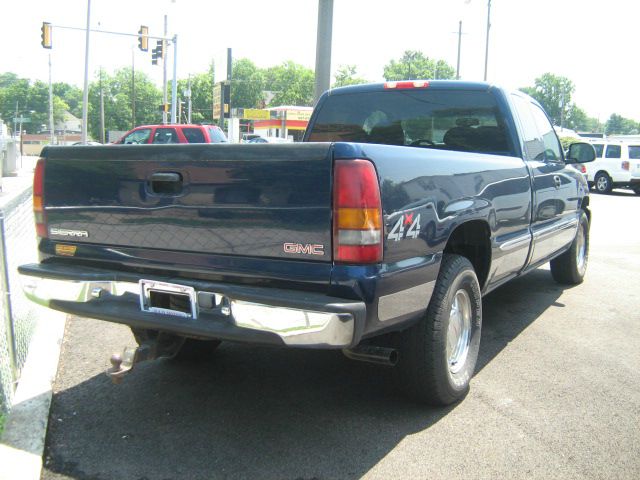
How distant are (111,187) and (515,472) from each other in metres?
2.45

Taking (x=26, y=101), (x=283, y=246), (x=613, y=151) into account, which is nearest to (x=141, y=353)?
(x=283, y=246)

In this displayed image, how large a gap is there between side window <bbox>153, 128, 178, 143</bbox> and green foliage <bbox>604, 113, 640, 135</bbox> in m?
149

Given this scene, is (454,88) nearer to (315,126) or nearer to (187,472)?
(315,126)

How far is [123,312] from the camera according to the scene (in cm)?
305

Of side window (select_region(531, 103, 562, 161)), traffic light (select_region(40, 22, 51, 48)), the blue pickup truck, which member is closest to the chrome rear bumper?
the blue pickup truck

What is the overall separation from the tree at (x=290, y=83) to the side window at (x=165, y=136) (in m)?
87.9

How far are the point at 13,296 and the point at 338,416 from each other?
2.44 meters

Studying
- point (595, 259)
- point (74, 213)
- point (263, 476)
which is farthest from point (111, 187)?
point (595, 259)

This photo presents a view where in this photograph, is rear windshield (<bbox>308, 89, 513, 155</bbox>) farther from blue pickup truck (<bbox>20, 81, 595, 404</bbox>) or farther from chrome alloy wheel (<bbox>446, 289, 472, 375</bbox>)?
chrome alloy wheel (<bbox>446, 289, 472, 375</bbox>)

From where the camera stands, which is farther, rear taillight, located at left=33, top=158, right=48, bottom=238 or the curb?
rear taillight, located at left=33, top=158, right=48, bottom=238

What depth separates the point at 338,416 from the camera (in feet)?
11.6

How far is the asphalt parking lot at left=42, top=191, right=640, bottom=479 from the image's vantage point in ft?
9.78

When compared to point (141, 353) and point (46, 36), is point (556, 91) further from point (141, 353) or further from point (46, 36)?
point (141, 353)

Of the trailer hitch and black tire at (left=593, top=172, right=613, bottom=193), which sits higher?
black tire at (left=593, top=172, right=613, bottom=193)
